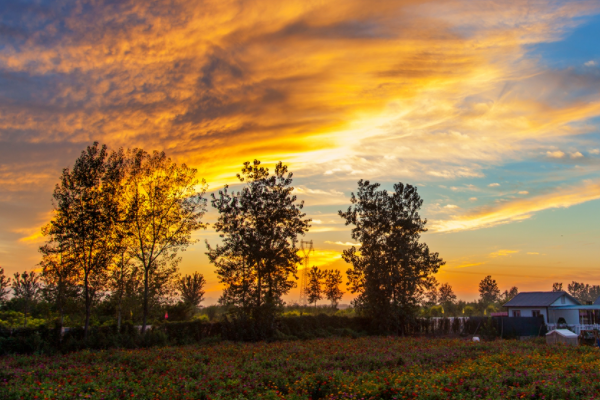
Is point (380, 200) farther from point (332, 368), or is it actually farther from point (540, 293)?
point (540, 293)

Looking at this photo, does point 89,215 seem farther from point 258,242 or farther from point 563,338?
point 563,338

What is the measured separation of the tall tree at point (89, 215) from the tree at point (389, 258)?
61.6 ft

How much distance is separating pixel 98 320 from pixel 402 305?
24146mm

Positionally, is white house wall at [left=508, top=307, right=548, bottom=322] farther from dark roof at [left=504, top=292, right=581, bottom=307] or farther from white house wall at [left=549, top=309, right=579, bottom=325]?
white house wall at [left=549, top=309, right=579, bottom=325]

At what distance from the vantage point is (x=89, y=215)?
2686 cm

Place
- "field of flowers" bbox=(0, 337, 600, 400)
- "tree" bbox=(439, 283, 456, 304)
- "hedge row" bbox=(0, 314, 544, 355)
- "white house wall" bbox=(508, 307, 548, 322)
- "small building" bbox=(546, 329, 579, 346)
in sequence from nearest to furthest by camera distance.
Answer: "field of flowers" bbox=(0, 337, 600, 400), "hedge row" bbox=(0, 314, 544, 355), "small building" bbox=(546, 329, 579, 346), "white house wall" bbox=(508, 307, 548, 322), "tree" bbox=(439, 283, 456, 304)

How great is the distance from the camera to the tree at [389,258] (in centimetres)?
3662

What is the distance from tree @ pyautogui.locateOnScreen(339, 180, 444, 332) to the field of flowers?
1615 centimetres

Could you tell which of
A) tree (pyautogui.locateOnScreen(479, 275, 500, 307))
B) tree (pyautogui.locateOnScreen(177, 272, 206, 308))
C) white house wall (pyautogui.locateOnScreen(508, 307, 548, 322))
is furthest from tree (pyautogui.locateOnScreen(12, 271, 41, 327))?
tree (pyautogui.locateOnScreen(479, 275, 500, 307))

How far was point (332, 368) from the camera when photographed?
16.0 m

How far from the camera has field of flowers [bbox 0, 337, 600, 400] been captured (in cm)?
1147

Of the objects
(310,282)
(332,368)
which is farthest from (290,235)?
(310,282)

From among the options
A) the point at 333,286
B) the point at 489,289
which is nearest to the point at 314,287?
the point at 333,286

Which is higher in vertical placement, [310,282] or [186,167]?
[186,167]
